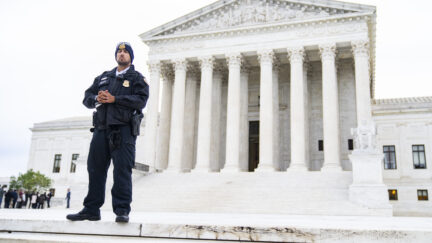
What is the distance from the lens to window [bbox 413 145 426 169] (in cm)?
3459

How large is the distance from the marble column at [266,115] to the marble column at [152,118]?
9124mm

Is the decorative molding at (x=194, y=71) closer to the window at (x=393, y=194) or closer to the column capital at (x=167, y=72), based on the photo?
the column capital at (x=167, y=72)

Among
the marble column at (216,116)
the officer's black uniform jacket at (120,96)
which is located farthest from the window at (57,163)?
the officer's black uniform jacket at (120,96)

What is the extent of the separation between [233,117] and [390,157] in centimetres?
1644

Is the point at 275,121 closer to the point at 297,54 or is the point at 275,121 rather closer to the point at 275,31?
the point at 297,54

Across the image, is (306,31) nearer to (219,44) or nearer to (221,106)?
(219,44)

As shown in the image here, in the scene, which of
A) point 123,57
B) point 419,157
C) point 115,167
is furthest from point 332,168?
point 115,167

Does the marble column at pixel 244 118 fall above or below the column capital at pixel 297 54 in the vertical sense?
below

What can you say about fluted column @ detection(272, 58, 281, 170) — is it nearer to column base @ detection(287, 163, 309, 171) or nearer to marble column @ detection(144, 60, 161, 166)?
column base @ detection(287, 163, 309, 171)

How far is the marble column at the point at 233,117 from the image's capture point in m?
29.5

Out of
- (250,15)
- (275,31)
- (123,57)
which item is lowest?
(123,57)

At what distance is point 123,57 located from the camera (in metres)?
5.69

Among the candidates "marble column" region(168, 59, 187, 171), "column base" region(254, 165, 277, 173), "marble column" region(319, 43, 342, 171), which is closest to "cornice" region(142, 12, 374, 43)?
"marble column" region(319, 43, 342, 171)

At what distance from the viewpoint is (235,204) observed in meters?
20.3
